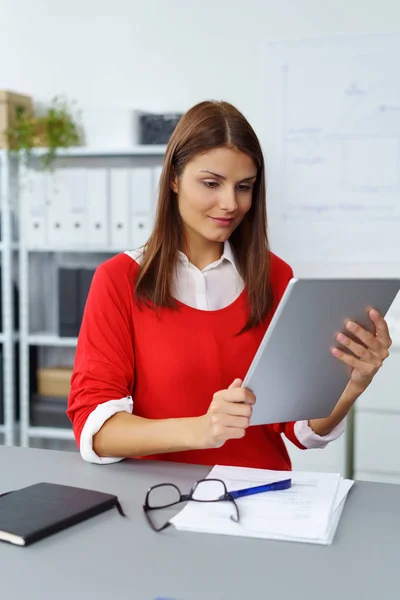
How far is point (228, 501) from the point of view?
1.12 metres

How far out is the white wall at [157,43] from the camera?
A: 10.0ft

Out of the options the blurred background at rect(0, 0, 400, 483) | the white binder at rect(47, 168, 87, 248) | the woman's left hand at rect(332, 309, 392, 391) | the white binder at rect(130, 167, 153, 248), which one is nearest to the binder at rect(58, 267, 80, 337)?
the blurred background at rect(0, 0, 400, 483)

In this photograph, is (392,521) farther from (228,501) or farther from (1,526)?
(1,526)

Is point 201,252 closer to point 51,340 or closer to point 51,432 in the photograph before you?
point 51,340

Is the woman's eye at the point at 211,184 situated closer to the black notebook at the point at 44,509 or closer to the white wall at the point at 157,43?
the black notebook at the point at 44,509

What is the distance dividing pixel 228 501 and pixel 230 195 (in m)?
0.61

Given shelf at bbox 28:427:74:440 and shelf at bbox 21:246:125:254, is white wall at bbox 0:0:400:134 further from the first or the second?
shelf at bbox 28:427:74:440

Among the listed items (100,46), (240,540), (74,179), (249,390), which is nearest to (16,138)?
(74,179)

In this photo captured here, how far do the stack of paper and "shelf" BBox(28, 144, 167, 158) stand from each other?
2.01 meters

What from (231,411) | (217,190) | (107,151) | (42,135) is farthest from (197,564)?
(42,135)

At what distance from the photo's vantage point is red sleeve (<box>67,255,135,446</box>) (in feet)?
4.67

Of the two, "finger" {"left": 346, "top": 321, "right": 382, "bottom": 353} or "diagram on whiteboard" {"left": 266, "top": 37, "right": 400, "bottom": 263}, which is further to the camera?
"diagram on whiteboard" {"left": 266, "top": 37, "right": 400, "bottom": 263}

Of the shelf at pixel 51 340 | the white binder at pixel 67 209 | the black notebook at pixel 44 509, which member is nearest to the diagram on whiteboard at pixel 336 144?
the white binder at pixel 67 209

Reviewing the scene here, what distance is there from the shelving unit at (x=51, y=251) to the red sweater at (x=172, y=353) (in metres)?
1.53
